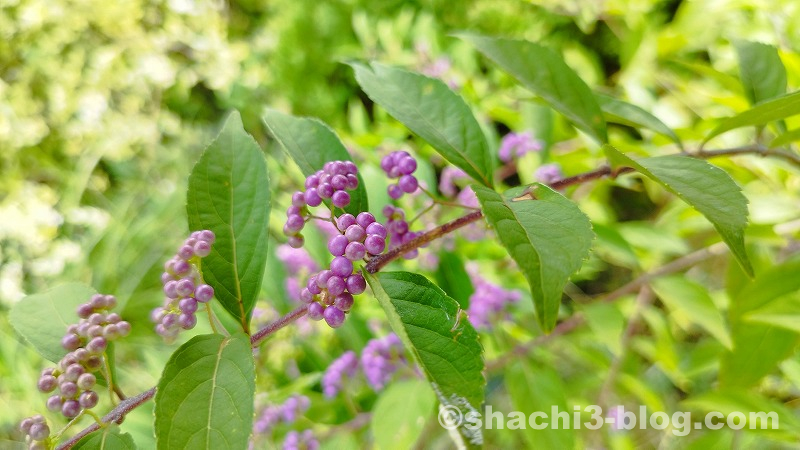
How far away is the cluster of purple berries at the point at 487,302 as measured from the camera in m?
0.67

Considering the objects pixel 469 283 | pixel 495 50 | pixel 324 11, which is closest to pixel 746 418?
pixel 469 283

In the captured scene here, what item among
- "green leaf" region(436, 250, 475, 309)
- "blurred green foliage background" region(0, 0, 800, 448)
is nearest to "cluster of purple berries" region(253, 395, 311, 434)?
"green leaf" region(436, 250, 475, 309)

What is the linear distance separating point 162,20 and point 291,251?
1.70m

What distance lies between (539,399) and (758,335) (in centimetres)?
23

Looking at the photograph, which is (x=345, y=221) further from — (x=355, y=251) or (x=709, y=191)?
(x=709, y=191)

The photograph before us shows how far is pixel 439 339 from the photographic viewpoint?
0.28 meters

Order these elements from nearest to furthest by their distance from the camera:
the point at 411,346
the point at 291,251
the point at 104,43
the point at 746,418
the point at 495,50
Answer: the point at 411,346 → the point at 495,50 → the point at 746,418 → the point at 291,251 → the point at 104,43

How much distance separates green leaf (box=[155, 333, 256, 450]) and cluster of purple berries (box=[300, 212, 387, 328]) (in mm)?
47

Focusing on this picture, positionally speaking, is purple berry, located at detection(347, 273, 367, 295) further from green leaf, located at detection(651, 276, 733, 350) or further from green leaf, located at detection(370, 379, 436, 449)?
green leaf, located at detection(651, 276, 733, 350)

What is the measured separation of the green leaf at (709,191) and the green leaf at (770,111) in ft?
0.21

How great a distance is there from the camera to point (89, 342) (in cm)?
35

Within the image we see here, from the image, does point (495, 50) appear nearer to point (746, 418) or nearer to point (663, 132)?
point (663, 132)

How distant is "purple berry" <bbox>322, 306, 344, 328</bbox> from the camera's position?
302 mm

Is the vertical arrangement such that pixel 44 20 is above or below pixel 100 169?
above
